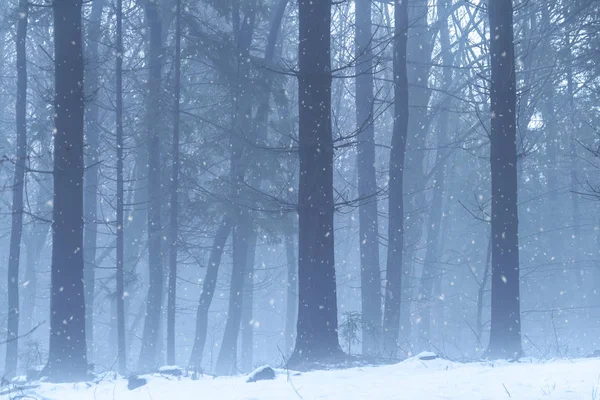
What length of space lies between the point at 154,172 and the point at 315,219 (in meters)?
11.5

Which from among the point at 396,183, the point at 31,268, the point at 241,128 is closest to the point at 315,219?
the point at 396,183

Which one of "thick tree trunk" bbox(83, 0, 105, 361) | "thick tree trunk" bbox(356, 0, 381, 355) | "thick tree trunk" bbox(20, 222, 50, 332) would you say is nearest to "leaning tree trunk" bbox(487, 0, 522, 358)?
"thick tree trunk" bbox(356, 0, 381, 355)

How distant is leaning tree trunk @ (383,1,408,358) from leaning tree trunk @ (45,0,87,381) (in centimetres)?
756

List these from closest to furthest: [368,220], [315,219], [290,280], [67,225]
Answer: [315,219] < [67,225] < [368,220] < [290,280]

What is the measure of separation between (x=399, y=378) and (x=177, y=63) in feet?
44.9

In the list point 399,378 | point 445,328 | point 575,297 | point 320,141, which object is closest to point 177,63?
point 320,141

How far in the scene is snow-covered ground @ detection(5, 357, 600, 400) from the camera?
271 inches

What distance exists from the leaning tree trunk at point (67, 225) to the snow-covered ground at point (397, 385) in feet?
6.93

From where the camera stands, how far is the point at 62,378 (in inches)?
448

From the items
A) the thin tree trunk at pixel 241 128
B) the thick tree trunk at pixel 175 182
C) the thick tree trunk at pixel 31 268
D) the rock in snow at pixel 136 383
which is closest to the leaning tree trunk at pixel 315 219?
the rock in snow at pixel 136 383

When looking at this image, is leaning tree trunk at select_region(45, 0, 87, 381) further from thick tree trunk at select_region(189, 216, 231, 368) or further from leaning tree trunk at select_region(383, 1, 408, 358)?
thick tree trunk at select_region(189, 216, 231, 368)

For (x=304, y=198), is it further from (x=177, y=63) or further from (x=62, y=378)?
(x=177, y=63)

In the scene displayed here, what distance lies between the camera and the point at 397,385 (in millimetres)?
7559

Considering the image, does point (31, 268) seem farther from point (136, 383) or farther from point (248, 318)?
point (136, 383)
